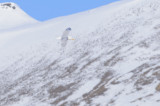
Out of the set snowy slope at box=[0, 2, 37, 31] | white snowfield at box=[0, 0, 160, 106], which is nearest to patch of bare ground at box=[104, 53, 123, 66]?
white snowfield at box=[0, 0, 160, 106]

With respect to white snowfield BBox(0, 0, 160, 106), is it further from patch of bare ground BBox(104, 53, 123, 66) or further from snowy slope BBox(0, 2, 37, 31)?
snowy slope BBox(0, 2, 37, 31)

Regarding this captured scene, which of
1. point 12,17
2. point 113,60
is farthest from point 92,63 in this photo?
point 12,17

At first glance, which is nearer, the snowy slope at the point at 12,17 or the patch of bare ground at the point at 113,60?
the patch of bare ground at the point at 113,60

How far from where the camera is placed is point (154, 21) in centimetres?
4784

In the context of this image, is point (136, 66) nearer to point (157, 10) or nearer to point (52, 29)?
point (157, 10)

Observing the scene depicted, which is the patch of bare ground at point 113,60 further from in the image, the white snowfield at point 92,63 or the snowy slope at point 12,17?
the snowy slope at point 12,17

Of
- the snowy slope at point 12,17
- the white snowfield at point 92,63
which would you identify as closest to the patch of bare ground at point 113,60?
the white snowfield at point 92,63

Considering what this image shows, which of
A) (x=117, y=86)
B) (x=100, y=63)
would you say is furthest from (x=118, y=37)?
(x=117, y=86)

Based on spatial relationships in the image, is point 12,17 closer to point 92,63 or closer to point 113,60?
point 92,63

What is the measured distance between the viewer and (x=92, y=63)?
129 ft

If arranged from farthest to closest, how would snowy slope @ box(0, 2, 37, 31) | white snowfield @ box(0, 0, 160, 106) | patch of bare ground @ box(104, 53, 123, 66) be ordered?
snowy slope @ box(0, 2, 37, 31), patch of bare ground @ box(104, 53, 123, 66), white snowfield @ box(0, 0, 160, 106)

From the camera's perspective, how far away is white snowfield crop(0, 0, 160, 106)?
2833 centimetres

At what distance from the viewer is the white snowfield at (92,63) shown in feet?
92.9

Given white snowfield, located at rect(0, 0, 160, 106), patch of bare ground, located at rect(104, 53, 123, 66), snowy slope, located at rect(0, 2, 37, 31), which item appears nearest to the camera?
Answer: white snowfield, located at rect(0, 0, 160, 106)
